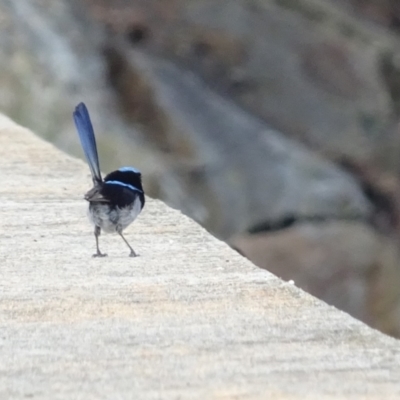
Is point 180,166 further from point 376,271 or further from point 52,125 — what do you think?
point 376,271

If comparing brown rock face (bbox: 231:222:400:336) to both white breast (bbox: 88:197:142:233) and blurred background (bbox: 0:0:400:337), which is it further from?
white breast (bbox: 88:197:142:233)

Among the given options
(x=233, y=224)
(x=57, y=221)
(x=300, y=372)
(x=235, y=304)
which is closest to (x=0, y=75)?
(x=233, y=224)

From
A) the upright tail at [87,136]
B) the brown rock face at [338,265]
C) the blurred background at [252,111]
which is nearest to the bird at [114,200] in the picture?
the upright tail at [87,136]

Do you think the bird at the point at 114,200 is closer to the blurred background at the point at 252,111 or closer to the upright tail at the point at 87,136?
the upright tail at the point at 87,136

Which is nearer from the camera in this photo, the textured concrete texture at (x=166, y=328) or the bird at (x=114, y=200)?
the textured concrete texture at (x=166, y=328)

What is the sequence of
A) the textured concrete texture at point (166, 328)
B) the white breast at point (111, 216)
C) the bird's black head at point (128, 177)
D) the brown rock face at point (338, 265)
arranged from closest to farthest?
the textured concrete texture at point (166, 328), the white breast at point (111, 216), the bird's black head at point (128, 177), the brown rock face at point (338, 265)

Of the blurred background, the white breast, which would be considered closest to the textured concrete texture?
the white breast
